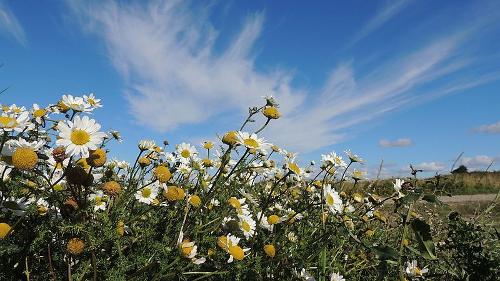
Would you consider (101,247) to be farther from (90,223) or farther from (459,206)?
(459,206)

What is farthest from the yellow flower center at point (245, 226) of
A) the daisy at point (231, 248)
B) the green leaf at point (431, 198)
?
the green leaf at point (431, 198)

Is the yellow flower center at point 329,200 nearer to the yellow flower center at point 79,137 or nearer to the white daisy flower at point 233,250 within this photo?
the white daisy flower at point 233,250

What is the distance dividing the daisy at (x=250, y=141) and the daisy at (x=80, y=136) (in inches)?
39.6

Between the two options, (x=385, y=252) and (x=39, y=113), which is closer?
(x=385, y=252)

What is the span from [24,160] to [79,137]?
0.84ft

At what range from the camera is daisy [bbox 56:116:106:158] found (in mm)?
1949

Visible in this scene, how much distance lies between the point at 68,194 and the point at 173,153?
2.41 m

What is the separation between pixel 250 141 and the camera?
2881mm

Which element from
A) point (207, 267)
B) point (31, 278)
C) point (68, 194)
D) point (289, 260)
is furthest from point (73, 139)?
point (289, 260)

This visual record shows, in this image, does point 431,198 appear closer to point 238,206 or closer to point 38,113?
point 238,206

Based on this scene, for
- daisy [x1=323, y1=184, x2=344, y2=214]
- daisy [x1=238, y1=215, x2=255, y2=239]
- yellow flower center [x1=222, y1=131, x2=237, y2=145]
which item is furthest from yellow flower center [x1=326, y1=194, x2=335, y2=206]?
yellow flower center [x1=222, y1=131, x2=237, y2=145]

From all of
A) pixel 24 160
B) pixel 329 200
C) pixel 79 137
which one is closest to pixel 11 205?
pixel 24 160

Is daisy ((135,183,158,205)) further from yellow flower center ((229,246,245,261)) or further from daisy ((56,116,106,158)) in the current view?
daisy ((56,116,106,158))

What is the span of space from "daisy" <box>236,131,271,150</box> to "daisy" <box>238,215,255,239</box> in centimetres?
46
